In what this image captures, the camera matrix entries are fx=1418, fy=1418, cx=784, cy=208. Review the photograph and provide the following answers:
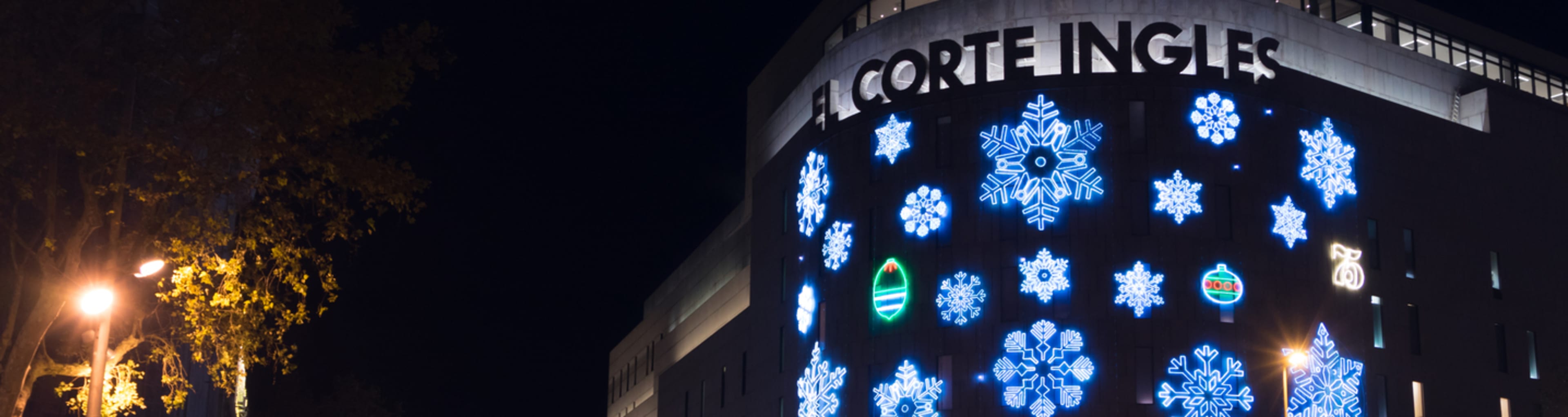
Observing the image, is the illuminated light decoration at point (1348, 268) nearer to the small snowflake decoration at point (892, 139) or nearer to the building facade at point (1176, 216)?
the building facade at point (1176, 216)

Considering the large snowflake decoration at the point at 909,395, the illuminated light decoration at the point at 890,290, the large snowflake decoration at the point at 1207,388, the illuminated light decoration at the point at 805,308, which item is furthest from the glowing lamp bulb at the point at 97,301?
the illuminated light decoration at the point at 805,308

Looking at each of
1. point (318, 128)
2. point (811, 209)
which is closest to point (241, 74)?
point (318, 128)

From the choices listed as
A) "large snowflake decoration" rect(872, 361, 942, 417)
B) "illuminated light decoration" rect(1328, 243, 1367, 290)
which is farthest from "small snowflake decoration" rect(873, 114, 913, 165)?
"illuminated light decoration" rect(1328, 243, 1367, 290)

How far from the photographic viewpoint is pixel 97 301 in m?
21.8

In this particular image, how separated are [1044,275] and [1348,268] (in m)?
9.81

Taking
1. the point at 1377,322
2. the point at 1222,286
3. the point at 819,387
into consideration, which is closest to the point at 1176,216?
the point at 1222,286

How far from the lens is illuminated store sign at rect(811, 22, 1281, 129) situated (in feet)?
142

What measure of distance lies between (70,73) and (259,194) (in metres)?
4.50

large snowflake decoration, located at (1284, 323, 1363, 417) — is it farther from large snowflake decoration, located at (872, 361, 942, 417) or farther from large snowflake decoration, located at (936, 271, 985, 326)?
large snowflake decoration, located at (872, 361, 942, 417)

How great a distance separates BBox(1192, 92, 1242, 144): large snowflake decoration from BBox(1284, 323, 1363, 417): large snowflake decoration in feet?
21.0

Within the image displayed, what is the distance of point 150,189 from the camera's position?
22922mm

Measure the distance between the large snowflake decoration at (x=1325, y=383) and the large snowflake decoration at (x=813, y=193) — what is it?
1659cm

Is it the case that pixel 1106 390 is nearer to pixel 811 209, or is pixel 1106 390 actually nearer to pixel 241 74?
pixel 811 209

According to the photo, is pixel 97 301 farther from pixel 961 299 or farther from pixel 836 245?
pixel 836 245
